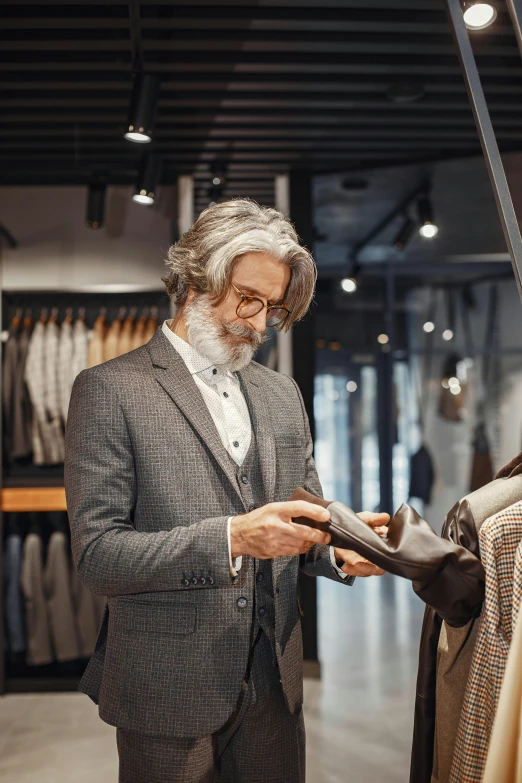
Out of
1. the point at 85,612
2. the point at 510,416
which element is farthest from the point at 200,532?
the point at 510,416

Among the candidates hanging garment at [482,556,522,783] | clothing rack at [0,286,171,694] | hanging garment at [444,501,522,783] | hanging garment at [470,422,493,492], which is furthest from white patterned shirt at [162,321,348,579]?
hanging garment at [470,422,493,492]

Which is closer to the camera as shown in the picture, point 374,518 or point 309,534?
point 309,534

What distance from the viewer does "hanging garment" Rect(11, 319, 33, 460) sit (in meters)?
4.38

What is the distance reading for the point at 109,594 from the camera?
1.55 m

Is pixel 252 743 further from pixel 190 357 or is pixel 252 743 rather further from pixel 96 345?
pixel 96 345

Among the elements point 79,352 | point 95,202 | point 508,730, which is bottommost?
point 508,730

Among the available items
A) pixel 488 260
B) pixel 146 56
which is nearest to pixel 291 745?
→ pixel 146 56

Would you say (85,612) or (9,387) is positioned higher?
(9,387)

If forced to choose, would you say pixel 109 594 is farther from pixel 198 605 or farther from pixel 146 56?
pixel 146 56

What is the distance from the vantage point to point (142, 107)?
10.00ft

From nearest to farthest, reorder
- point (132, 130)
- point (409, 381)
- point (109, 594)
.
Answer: point (109, 594), point (132, 130), point (409, 381)

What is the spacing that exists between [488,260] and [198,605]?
286 inches

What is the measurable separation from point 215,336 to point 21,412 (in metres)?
3.01

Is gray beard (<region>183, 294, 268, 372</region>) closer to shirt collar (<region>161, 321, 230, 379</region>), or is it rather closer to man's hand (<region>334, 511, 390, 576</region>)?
shirt collar (<region>161, 321, 230, 379</region>)
